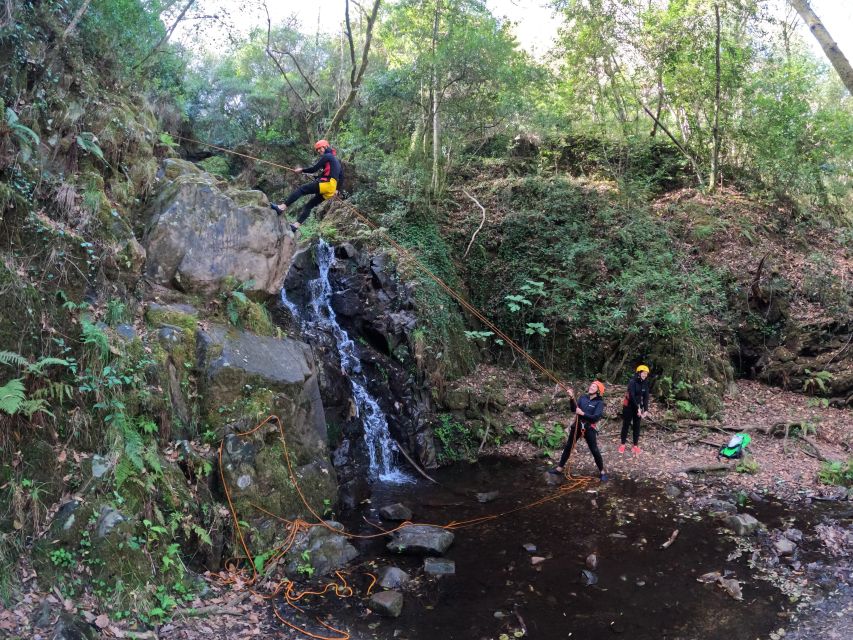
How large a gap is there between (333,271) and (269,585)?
25.9 feet

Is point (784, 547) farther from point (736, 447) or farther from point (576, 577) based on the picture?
point (736, 447)

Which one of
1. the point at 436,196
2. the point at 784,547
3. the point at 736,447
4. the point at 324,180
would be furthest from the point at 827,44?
the point at 436,196

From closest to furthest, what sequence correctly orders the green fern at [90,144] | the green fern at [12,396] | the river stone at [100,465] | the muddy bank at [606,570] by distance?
the green fern at [12,396] < the river stone at [100,465] < the muddy bank at [606,570] < the green fern at [90,144]

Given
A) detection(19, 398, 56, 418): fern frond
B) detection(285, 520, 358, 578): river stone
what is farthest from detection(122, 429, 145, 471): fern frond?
detection(285, 520, 358, 578): river stone

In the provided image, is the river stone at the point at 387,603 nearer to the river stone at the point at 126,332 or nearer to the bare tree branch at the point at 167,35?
the river stone at the point at 126,332

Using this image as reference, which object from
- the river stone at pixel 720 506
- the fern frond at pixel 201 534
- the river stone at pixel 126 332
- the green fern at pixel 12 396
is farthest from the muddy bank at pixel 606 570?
the river stone at pixel 126 332

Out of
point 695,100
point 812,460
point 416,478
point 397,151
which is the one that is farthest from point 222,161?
point 812,460

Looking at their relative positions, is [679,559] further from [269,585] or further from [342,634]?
[269,585]

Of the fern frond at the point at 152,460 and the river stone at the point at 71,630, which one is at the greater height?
the fern frond at the point at 152,460

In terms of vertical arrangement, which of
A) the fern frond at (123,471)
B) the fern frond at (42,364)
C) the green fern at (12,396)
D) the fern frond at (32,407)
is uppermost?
the fern frond at (42,364)

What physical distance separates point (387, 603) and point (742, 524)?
5.11m

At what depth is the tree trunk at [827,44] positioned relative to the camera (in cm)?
628

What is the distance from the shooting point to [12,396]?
4.70 metres

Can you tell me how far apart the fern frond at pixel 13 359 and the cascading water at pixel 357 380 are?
613 centimetres
